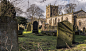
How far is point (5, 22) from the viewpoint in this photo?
108 inches

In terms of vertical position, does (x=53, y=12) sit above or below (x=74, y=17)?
above

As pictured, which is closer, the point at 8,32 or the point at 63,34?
the point at 8,32

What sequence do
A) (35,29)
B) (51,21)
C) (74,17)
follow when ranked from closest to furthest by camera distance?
(35,29) < (74,17) < (51,21)

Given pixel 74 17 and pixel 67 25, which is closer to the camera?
pixel 67 25

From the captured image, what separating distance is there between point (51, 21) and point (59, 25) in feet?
127

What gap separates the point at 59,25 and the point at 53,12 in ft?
161

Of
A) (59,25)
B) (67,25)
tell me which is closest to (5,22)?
(59,25)

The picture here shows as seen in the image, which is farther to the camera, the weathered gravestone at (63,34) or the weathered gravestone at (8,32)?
the weathered gravestone at (63,34)

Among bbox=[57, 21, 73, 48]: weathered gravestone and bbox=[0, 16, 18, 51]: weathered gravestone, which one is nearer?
bbox=[0, 16, 18, 51]: weathered gravestone

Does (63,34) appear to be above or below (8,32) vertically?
below

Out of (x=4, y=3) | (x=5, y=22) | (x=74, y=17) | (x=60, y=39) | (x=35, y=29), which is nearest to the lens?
(x=5, y=22)

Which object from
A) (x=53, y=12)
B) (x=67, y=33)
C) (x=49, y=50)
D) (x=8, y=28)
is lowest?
(x=49, y=50)

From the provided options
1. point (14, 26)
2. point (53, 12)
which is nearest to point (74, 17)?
point (53, 12)

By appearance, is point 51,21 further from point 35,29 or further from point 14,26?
point 14,26
